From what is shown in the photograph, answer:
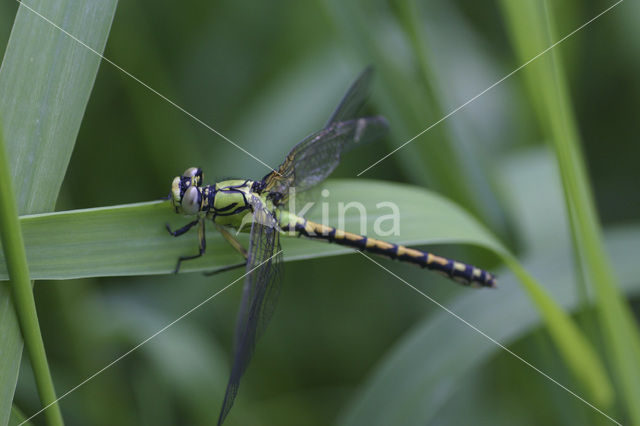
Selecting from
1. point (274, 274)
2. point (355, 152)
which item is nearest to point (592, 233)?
point (274, 274)

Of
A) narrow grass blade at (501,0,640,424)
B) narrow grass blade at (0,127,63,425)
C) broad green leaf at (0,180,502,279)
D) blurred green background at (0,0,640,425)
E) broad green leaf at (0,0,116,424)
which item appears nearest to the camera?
narrow grass blade at (0,127,63,425)

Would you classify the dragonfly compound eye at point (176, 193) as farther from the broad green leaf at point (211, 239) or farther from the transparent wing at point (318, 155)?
the transparent wing at point (318, 155)

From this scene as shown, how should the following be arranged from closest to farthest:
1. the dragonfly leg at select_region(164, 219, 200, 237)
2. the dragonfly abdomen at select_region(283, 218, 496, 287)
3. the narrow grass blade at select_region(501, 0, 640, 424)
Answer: the narrow grass blade at select_region(501, 0, 640, 424), the dragonfly leg at select_region(164, 219, 200, 237), the dragonfly abdomen at select_region(283, 218, 496, 287)

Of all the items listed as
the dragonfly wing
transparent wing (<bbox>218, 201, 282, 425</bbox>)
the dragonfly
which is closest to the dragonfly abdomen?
the dragonfly

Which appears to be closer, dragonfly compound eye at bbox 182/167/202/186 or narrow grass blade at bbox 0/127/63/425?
narrow grass blade at bbox 0/127/63/425

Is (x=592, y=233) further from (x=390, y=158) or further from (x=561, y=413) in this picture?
(x=390, y=158)

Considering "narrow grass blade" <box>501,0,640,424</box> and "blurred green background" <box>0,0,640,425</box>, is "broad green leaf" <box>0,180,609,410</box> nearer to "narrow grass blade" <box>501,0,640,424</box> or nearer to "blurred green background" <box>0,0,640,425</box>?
"narrow grass blade" <box>501,0,640,424</box>

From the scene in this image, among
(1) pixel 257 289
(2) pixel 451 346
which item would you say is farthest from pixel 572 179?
(1) pixel 257 289
